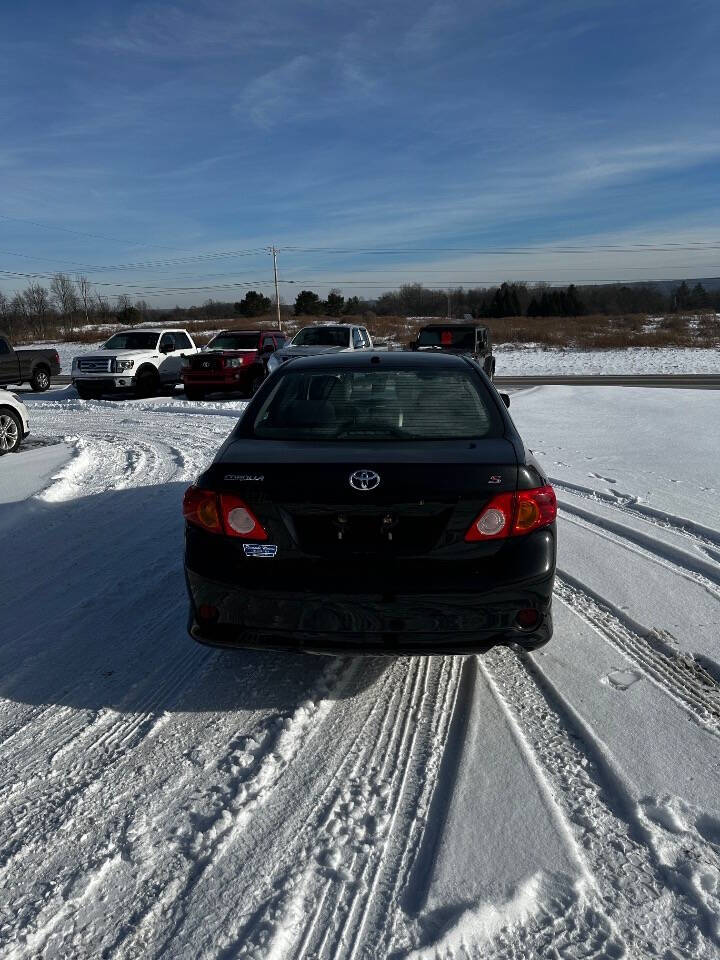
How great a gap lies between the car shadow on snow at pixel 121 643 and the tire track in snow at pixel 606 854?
94cm

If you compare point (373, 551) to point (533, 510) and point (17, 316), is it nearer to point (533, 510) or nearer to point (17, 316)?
point (533, 510)

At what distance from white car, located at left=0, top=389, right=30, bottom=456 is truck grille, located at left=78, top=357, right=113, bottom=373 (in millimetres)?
7721


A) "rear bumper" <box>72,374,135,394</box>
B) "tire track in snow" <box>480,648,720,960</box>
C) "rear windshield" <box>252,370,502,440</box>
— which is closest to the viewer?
"tire track in snow" <box>480,648,720,960</box>

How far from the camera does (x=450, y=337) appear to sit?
1767 cm

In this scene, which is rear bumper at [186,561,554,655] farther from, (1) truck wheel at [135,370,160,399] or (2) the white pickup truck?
(1) truck wheel at [135,370,160,399]

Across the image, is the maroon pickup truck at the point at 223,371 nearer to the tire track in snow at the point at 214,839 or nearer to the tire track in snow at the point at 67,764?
the tire track in snow at the point at 67,764

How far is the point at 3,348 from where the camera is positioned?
2100cm

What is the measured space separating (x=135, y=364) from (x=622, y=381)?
1551 centimetres

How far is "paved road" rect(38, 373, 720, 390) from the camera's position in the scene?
74.7 feet

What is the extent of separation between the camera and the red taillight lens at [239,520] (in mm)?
3240

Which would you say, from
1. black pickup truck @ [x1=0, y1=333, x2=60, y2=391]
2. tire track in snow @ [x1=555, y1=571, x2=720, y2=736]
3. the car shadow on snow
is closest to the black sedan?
the car shadow on snow

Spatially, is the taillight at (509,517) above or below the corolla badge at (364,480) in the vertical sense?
below

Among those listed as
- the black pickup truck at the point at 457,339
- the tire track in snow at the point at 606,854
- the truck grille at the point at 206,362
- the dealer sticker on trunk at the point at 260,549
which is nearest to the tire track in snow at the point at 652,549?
the tire track in snow at the point at 606,854

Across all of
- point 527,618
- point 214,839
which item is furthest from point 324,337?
point 214,839
